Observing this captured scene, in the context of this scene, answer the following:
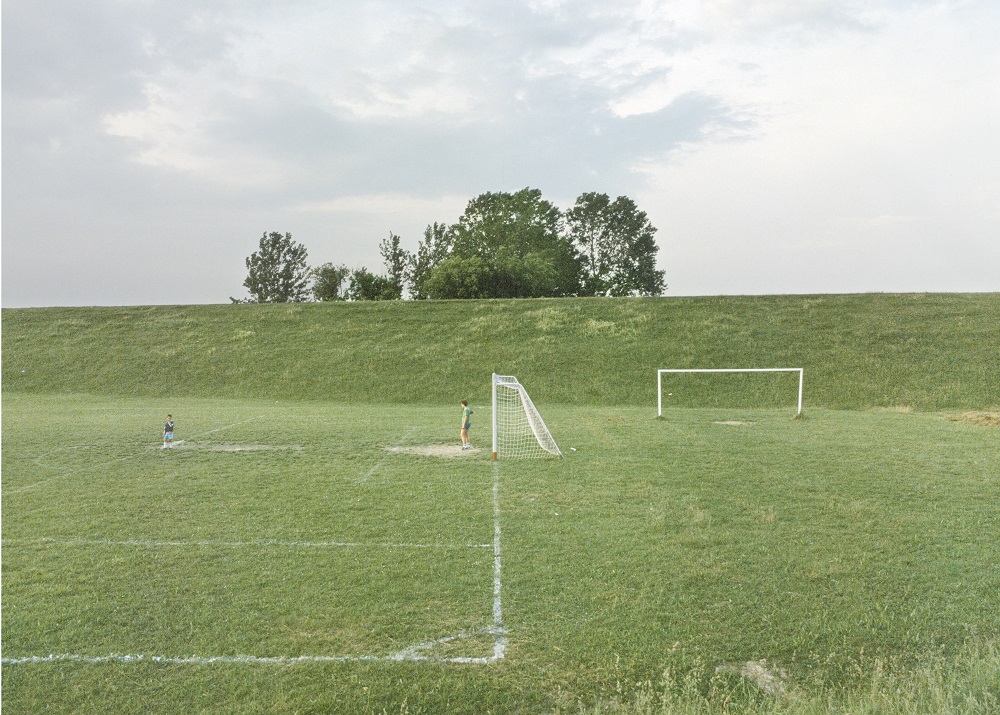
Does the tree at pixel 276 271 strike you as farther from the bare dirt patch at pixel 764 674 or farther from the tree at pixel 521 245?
the bare dirt patch at pixel 764 674

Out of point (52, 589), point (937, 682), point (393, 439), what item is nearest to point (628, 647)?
point (937, 682)

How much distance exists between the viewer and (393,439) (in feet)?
58.5

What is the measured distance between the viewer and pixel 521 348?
3512 cm

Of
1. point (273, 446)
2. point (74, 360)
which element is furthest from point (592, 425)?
point (74, 360)

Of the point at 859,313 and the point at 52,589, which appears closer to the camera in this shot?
the point at 52,589

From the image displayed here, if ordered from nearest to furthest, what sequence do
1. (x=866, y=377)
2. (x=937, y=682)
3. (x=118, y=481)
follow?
1. (x=937, y=682)
2. (x=118, y=481)
3. (x=866, y=377)

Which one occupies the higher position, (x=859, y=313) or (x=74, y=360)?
(x=859, y=313)

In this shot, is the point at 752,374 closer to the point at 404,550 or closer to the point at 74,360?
the point at 404,550

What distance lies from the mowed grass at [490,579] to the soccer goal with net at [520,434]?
0.93m

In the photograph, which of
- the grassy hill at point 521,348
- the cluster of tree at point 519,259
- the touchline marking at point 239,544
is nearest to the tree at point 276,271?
the cluster of tree at point 519,259

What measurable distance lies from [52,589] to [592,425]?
50.5 ft

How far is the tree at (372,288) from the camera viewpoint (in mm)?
61594

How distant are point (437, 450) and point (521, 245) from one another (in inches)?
1929

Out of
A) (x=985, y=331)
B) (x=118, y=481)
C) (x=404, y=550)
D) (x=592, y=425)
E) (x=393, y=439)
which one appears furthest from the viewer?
(x=985, y=331)
